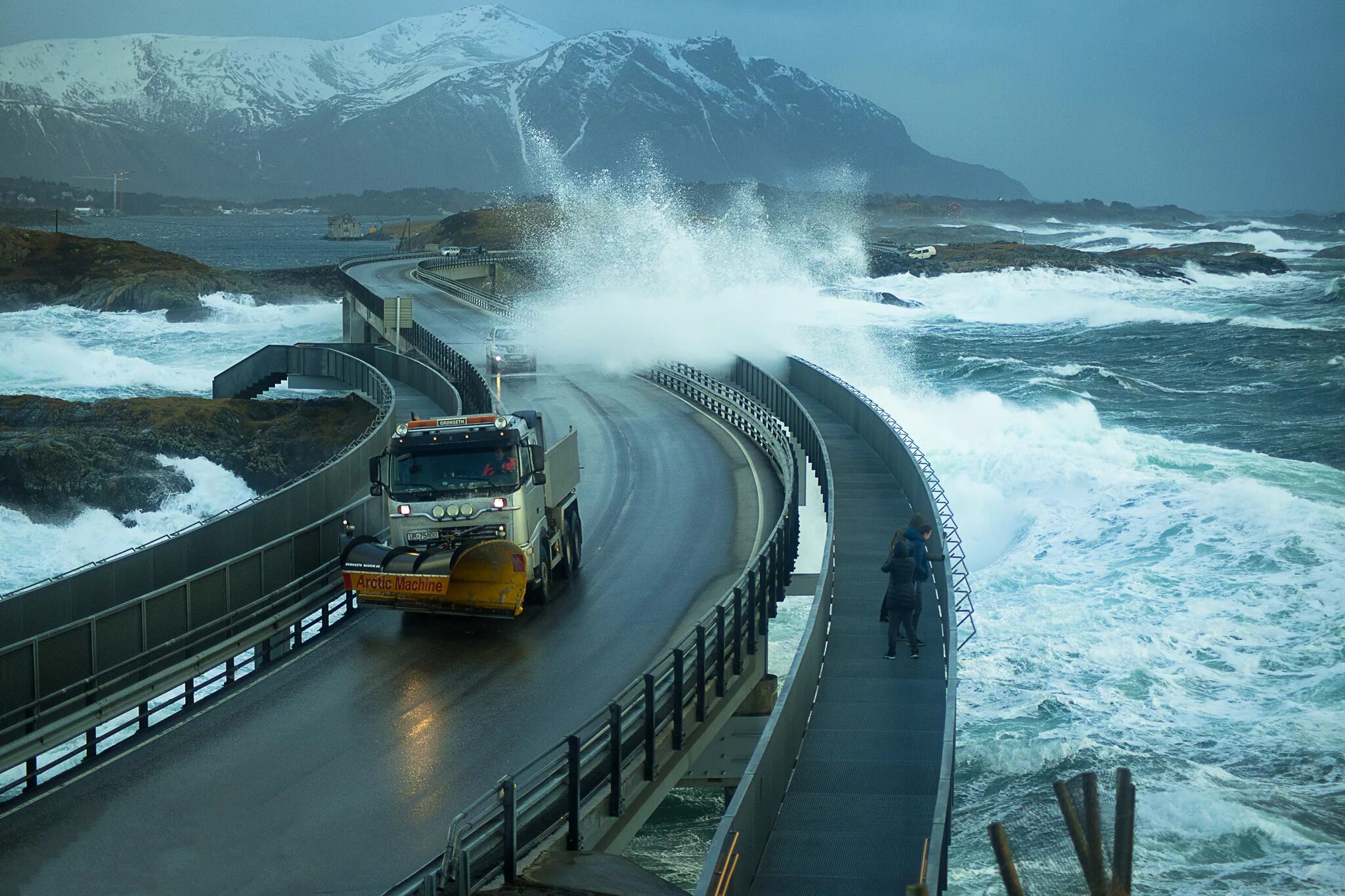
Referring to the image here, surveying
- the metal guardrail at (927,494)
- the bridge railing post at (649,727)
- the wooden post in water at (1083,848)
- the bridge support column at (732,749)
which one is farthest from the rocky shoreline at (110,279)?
the wooden post in water at (1083,848)

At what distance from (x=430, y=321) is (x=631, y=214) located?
1353 inches

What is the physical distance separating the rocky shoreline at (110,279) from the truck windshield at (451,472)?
108438mm

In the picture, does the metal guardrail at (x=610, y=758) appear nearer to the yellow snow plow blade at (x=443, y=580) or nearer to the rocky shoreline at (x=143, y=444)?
the yellow snow plow blade at (x=443, y=580)

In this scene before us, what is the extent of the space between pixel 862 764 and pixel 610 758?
3.31 metres

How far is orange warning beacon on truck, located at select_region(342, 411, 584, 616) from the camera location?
60.2ft

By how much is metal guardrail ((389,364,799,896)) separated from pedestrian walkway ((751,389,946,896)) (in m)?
1.23

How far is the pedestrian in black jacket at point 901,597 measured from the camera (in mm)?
16859

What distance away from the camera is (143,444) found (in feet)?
157

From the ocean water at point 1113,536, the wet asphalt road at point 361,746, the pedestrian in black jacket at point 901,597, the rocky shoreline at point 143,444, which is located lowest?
the rocky shoreline at point 143,444

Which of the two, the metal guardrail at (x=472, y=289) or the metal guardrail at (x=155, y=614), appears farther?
the metal guardrail at (x=472, y=289)

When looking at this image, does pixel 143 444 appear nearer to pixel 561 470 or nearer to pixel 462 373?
pixel 462 373

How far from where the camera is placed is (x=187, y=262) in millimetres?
134500

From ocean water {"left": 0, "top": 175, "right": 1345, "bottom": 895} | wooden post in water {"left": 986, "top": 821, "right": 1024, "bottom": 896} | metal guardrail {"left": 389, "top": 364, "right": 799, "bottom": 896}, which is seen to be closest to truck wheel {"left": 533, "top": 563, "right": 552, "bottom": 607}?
metal guardrail {"left": 389, "top": 364, "right": 799, "bottom": 896}

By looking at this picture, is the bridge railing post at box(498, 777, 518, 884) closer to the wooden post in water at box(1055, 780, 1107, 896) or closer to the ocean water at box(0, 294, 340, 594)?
the wooden post in water at box(1055, 780, 1107, 896)
